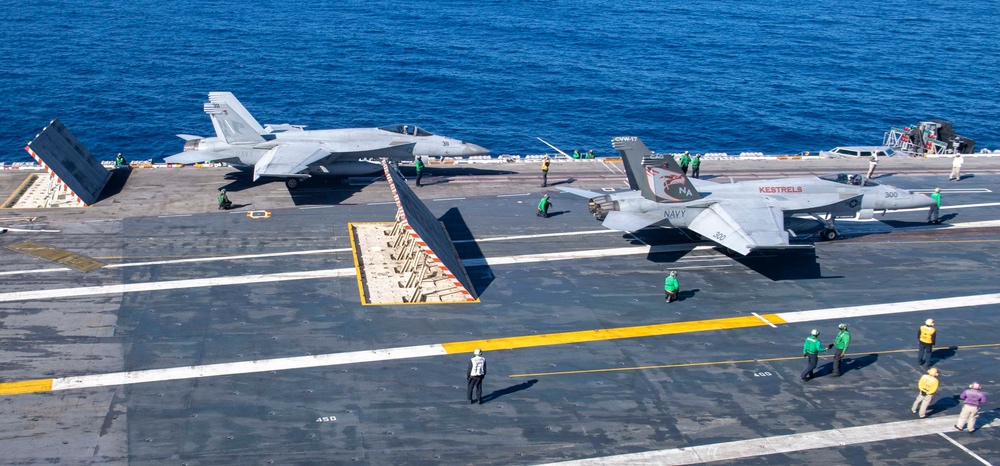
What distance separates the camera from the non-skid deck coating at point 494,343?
22.8 meters

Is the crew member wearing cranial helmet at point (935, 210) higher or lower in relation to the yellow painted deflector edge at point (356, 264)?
higher

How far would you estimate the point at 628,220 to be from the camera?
119 ft

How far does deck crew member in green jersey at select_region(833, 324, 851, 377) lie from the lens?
25922 millimetres

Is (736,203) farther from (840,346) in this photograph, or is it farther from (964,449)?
(964,449)

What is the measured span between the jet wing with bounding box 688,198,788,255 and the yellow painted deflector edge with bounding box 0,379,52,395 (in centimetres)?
2502

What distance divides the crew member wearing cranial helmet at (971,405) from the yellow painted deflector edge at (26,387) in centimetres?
2622

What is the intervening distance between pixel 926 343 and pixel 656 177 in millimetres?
13475

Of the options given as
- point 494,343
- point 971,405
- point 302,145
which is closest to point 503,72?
point 302,145

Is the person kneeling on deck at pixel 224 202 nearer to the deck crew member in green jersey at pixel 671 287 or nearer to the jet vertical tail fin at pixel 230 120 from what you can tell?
the jet vertical tail fin at pixel 230 120

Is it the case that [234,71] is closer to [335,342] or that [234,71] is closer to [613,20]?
[613,20]

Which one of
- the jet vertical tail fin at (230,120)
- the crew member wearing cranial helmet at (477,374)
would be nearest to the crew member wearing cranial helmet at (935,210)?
the crew member wearing cranial helmet at (477,374)

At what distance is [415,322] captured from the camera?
97.2 ft

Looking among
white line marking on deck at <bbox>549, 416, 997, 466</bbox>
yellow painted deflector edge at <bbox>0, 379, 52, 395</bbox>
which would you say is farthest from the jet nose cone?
white line marking on deck at <bbox>549, 416, 997, 466</bbox>

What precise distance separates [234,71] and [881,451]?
87.5m
